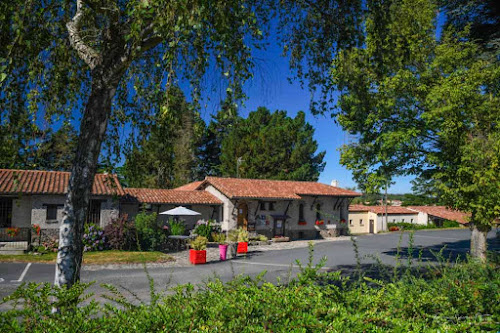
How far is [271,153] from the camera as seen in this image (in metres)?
40.9

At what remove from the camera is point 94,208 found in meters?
20.2

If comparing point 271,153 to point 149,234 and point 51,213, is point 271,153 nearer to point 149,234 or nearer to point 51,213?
point 149,234

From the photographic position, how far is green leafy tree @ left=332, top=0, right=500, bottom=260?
38.2 ft

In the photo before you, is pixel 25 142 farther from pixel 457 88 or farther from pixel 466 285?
pixel 457 88

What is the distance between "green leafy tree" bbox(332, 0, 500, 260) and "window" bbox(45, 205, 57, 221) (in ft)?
51.1

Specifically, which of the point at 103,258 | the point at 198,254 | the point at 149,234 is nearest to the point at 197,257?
the point at 198,254

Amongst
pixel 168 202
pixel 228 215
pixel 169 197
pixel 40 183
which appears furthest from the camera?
pixel 228 215

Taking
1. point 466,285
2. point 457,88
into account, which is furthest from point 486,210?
point 466,285

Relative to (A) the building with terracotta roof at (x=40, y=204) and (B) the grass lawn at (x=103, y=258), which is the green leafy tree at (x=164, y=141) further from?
(A) the building with terracotta roof at (x=40, y=204)

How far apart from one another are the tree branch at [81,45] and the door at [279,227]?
24.2m

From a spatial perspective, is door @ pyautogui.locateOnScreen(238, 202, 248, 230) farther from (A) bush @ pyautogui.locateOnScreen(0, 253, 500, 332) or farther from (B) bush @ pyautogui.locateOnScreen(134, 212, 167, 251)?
(A) bush @ pyautogui.locateOnScreen(0, 253, 500, 332)

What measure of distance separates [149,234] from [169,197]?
550 cm

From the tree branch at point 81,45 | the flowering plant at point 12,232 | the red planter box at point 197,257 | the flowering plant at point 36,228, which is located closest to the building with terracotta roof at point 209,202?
the flowering plant at point 36,228

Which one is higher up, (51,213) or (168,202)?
(168,202)
